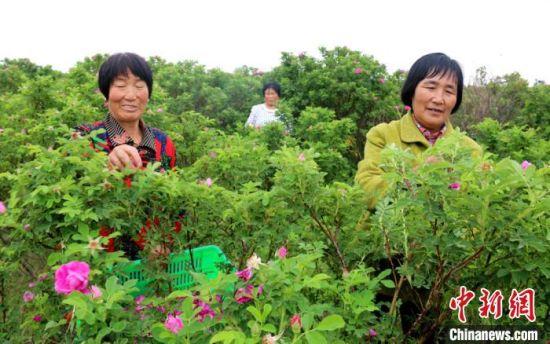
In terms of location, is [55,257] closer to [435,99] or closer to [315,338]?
[315,338]

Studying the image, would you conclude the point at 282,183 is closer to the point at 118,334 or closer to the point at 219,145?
the point at 118,334

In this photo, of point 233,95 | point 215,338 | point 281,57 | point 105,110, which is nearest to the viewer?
point 215,338

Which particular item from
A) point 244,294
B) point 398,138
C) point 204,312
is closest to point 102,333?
point 204,312

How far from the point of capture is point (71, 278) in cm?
146

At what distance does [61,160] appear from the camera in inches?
71.4

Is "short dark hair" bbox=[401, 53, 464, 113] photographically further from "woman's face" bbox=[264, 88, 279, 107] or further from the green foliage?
"woman's face" bbox=[264, 88, 279, 107]

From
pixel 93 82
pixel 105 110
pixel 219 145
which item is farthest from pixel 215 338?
pixel 93 82

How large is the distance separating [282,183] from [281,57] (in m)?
6.18

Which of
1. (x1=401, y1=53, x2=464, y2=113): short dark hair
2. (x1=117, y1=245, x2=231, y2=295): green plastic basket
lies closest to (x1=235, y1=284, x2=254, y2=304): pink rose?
(x1=117, y1=245, x2=231, y2=295): green plastic basket

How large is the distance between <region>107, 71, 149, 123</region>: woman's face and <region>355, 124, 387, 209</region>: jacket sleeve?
1.11 metres

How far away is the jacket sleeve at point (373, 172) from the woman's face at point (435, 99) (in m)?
0.22

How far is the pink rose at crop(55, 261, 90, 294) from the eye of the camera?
1455 millimetres

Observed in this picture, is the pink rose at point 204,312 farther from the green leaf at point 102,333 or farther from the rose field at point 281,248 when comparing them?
the green leaf at point 102,333

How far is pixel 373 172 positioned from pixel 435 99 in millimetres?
563
